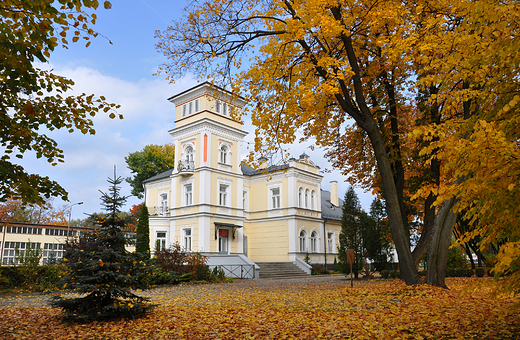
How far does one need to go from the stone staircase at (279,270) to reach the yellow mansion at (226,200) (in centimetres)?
58

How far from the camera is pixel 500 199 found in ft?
11.7

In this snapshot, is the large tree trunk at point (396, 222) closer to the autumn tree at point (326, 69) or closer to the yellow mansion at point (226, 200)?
the autumn tree at point (326, 69)

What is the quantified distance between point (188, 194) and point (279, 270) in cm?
859

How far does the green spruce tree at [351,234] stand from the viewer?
19781 millimetres

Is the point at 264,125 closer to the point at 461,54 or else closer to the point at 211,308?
the point at 211,308

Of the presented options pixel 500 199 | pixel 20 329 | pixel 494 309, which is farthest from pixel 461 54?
pixel 20 329

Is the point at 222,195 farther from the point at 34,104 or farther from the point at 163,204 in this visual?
the point at 34,104

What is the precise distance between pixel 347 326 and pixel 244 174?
2456cm

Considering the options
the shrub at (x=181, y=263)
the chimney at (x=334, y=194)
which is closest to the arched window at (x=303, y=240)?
the chimney at (x=334, y=194)

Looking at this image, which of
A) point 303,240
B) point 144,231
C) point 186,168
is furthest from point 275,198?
point 144,231

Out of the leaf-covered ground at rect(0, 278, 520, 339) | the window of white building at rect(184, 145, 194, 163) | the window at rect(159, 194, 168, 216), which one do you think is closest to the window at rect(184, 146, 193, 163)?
the window of white building at rect(184, 145, 194, 163)

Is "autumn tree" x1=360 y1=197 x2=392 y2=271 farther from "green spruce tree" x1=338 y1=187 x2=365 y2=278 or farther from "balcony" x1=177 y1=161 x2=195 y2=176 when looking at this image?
"balcony" x1=177 y1=161 x2=195 y2=176

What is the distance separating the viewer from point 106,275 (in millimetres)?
6469

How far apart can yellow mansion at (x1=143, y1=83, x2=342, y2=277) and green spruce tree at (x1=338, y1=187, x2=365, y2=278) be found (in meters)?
4.98
